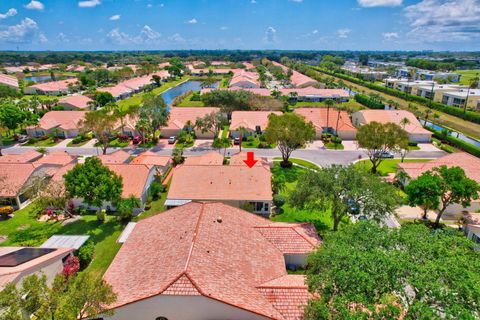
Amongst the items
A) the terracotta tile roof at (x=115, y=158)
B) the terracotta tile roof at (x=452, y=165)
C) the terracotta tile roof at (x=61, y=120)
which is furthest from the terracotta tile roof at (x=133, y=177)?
the terracotta tile roof at (x=452, y=165)

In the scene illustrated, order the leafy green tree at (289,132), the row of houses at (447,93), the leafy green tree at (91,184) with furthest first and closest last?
the row of houses at (447,93), the leafy green tree at (289,132), the leafy green tree at (91,184)

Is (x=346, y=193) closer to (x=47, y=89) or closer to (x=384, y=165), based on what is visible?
(x=384, y=165)

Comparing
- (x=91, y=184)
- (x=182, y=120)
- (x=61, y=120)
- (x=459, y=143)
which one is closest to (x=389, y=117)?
(x=459, y=143)

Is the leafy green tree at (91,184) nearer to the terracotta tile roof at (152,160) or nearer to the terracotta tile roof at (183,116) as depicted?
the terracotta tile roof at (152,160)

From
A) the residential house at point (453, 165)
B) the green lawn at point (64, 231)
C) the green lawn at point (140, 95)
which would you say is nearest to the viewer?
the green lawn at point (64, 231)

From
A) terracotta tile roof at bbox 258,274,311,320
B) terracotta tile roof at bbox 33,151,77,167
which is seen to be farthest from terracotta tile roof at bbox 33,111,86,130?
terracotta tile roof at bbox 258,274,311,320

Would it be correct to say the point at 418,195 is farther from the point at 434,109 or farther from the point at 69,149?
the point at 434,109
